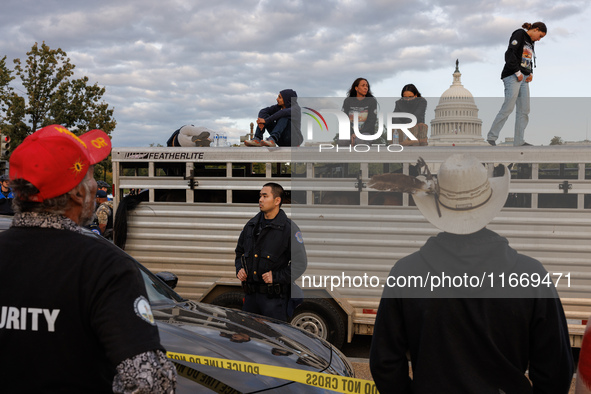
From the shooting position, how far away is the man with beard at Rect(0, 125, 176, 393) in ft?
5.08

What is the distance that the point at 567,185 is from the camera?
19.3 feet

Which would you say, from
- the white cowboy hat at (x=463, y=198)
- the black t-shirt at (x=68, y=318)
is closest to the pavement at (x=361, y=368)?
the white cowboy hat at (x=463, y=198)

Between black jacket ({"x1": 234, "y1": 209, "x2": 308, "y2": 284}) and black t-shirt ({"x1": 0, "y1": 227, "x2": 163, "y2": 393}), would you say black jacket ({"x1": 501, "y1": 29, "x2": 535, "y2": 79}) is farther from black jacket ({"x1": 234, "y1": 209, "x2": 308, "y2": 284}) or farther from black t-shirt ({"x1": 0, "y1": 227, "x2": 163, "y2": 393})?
black t-shirt ({"x1": 0, "y1": 227, "x2": 163, "y2": 393})

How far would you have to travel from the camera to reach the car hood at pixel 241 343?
298cm

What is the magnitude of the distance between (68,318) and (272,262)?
146 inches

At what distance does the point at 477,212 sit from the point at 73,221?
1.40 m

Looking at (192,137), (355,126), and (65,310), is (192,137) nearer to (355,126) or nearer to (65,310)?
(355,126)

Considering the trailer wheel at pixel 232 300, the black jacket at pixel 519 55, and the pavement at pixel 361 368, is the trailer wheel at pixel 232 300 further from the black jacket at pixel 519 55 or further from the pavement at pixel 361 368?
the black jacket at pixel 519 55

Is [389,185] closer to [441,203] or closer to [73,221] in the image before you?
[441,203]

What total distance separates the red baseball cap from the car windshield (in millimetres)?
2300

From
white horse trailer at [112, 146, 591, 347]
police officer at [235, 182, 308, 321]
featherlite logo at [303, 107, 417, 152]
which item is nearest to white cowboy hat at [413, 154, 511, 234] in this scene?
police officer at [235, 182, 308, 321]

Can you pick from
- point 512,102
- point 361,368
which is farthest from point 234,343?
point 512,102

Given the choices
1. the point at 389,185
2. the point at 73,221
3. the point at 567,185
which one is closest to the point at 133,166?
the point at 389,185

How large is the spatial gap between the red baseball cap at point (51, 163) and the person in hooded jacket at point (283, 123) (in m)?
5.35
